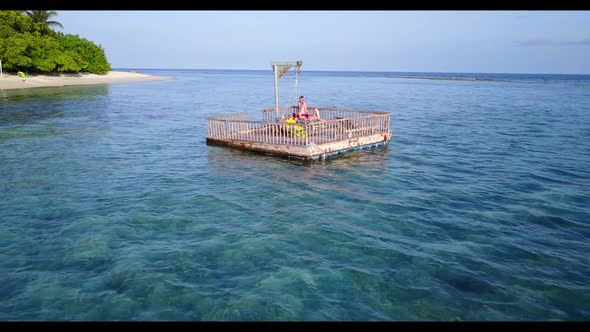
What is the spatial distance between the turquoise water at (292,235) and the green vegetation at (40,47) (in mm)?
56918

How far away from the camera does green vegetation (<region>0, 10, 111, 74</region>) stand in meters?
66.2

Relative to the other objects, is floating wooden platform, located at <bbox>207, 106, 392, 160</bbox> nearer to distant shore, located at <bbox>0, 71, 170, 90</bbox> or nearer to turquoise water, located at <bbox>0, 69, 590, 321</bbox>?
turquoise water, located at <bbox>0, 69, 590, 321</bbox>

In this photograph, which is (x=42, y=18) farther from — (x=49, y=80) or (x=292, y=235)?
(x=292, y=235)

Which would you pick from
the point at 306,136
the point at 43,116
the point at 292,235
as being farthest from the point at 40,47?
the point at 292,235

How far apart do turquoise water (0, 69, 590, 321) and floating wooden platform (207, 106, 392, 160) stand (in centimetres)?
73

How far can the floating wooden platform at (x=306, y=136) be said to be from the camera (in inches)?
768

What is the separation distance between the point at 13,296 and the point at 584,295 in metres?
12.6

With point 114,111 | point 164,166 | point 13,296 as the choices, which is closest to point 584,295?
point 13,296

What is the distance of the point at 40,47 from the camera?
7256 cm

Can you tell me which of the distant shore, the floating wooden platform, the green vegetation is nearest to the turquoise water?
the floating wooden platform

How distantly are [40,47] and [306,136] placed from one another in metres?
75.1

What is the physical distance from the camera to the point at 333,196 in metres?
Result: 14.8
